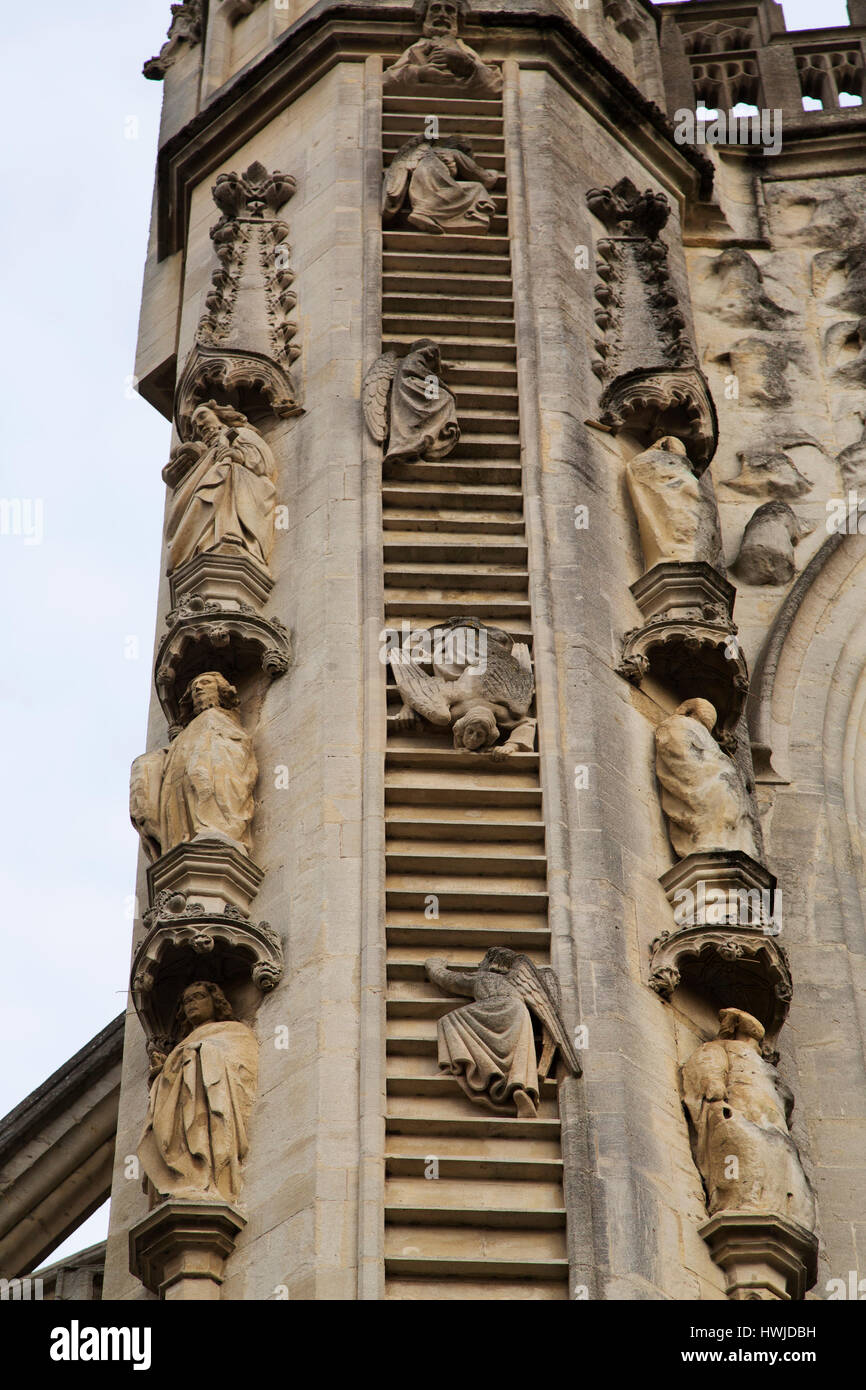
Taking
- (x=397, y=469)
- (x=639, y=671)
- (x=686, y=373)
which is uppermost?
(x=686, y=373)

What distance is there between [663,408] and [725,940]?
414cm

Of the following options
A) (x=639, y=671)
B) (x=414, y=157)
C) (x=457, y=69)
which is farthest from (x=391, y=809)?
(x=457, y=69)

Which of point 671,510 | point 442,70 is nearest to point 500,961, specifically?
point 671,510

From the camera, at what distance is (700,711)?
14.4m

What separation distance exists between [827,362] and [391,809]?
658 cm

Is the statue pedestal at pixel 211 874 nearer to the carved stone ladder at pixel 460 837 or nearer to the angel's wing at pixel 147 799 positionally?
the angel's wing at pixel 147 799

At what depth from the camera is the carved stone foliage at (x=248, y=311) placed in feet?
52.3

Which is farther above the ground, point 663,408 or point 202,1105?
point 663,408

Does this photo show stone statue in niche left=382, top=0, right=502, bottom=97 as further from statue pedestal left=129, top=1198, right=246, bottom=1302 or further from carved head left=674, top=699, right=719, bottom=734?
statue pedestal left=129, top=1198, right=246, bottom=1302

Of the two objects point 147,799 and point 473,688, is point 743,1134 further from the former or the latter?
point 147,799

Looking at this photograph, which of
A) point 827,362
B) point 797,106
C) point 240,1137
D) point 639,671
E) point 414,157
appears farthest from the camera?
point 797,106

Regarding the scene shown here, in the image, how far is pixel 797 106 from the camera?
67.6ft
